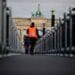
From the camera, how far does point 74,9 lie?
69.6 ft

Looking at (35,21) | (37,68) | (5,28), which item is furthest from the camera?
(35,21)

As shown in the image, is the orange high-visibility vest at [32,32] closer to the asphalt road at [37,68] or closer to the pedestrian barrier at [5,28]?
the pedestrian barrier at [5,28]

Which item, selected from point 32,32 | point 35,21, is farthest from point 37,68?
point 35,21

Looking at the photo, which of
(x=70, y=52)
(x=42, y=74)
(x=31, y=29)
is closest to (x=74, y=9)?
(x=70, y=52)

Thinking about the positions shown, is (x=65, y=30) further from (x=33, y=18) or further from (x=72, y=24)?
(x=33, y=18)

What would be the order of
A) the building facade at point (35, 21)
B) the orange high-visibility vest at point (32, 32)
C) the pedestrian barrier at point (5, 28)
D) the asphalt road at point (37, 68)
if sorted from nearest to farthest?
the asphalt road at point (37, 68)
the pedestrian barrier at point (5, 28)
the orange high-visibility vest at point (32, 32)
the building facade at point (35, 21)

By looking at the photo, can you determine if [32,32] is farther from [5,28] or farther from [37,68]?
[37,68]

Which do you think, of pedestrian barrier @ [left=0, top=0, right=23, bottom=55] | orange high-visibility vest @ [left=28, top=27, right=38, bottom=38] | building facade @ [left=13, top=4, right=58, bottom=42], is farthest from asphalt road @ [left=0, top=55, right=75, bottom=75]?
building facade @ [left=13, top=4, right=58, bottom=42]

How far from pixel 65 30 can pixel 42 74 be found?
58.3 feet

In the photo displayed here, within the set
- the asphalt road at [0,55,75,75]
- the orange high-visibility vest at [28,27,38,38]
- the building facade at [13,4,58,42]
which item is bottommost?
the asphalt road at [0,55,75,75]

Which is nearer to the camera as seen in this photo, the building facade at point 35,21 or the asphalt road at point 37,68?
the asphalt road at point 37,68

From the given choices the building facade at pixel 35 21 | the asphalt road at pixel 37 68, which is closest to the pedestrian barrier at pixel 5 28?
the asphalt road at pixel 37 68

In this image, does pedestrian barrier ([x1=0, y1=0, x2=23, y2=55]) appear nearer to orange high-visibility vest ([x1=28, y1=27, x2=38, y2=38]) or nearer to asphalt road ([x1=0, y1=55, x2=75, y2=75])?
orange high-visibility vest ([x1=28, y1=27, x2=38, y2=38])

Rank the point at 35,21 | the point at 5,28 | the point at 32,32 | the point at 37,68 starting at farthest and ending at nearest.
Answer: the point at 35,21
the point at 5,28
the point at 32,32
the point at 37,68
